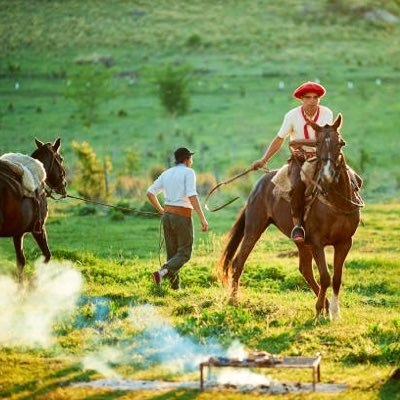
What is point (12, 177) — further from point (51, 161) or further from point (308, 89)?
point (308, 89)

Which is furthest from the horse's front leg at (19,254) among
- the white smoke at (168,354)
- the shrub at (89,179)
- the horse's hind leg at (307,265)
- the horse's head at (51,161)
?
the shrub at (89,179)

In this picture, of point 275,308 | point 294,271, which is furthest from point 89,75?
point 275,308

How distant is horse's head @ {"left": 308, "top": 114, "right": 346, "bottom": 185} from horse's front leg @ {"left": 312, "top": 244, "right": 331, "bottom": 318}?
3.65 ft

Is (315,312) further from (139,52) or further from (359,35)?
(359,35)

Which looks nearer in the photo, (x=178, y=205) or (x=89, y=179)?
(x=178, y=205)

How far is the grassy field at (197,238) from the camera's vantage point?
9.90 meters

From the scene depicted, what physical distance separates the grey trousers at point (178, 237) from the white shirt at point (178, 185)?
0.22 metres

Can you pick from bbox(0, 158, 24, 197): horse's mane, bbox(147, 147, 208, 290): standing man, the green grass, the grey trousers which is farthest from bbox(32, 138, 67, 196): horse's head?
the grey trousers

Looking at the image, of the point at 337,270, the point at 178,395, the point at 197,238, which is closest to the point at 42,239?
the point at 337,270

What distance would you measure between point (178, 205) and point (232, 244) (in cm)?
105

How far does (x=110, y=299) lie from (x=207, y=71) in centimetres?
6055

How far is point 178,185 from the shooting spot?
44.7 feet

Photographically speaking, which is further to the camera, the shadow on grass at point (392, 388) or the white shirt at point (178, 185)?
the white shirt at point (178, 185)

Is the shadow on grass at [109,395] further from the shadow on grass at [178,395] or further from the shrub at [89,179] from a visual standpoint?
the shrub at [89,179]
